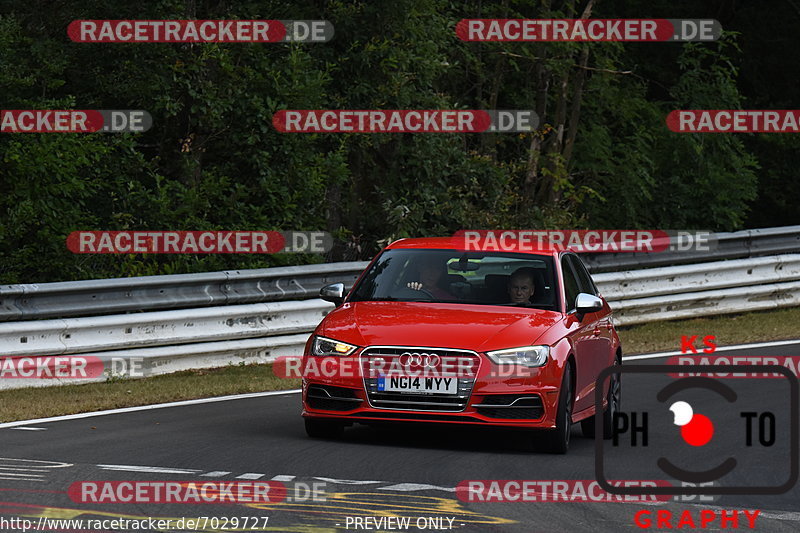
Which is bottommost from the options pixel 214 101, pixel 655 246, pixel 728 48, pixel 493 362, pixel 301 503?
pixel 301 503

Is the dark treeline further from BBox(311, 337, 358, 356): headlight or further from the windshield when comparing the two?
BBox(311, 337, 358, 356): headlight

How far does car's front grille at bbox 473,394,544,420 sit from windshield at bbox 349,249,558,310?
112cm

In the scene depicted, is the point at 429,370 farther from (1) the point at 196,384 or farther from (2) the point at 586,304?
(1) the point at 196,384

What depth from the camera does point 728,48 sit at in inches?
1280

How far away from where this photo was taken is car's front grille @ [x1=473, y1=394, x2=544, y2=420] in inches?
389

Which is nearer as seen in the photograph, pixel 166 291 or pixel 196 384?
pixel 196 384

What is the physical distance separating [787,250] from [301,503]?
1433cm

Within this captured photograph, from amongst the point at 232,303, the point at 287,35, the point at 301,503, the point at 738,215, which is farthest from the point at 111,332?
the point at 738,215

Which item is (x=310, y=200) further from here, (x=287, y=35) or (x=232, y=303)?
(x=232, y=303)

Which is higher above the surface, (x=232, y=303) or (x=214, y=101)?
(x=214, y=101)

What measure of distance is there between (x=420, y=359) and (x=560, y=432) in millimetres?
1112

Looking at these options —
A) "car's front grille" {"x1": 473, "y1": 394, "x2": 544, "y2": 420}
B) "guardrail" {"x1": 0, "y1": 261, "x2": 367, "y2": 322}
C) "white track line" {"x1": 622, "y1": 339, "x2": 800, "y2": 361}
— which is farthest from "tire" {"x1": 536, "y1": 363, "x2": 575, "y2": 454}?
"white track line" {"x1": 622, "y1": 339, "x2": 800, "y2": 361}

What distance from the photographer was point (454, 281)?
36.4 ft

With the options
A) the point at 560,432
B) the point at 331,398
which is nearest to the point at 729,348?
the point at 560,432
